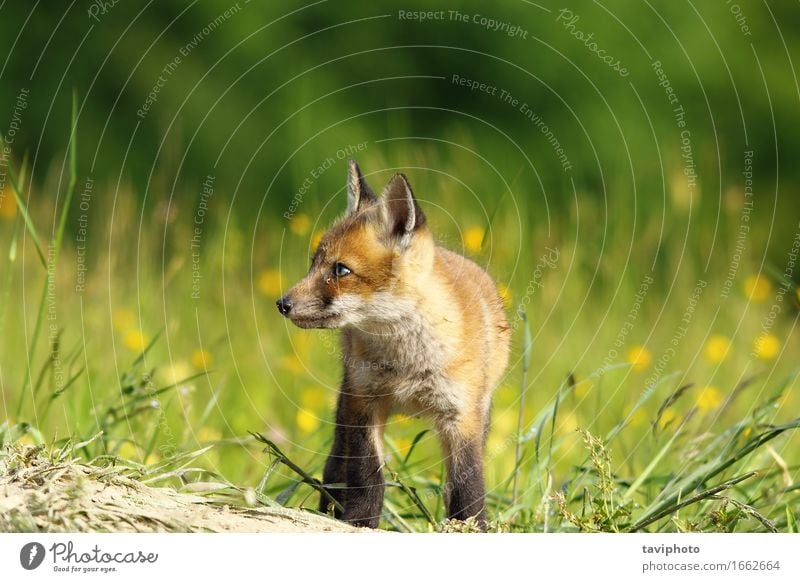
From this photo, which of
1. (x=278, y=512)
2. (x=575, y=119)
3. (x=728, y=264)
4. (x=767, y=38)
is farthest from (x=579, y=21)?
(x=278, y=512)

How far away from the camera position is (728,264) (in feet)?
28.7

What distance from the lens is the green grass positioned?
4.71m

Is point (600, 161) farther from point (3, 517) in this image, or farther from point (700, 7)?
point (3, 517)

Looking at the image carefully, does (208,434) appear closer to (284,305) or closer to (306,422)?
(306,422)

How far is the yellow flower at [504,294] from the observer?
5.37 meters

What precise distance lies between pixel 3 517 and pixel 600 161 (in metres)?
7.53

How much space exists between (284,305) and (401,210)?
62 cm

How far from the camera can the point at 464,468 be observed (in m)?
4.63

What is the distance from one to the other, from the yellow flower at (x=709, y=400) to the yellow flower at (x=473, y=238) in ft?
4.94

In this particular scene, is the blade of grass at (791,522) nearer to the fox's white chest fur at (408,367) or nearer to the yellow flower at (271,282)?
the fox's white chest fur at (408,367)

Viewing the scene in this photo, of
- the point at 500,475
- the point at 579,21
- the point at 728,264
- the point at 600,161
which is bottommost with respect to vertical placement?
the point at 500,475

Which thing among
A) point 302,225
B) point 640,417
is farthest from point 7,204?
point 640,417

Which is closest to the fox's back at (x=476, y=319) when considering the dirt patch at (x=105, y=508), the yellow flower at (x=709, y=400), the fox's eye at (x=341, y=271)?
the fox's eye at (x=341, y=271)

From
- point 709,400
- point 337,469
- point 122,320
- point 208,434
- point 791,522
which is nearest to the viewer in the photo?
point 791,522
